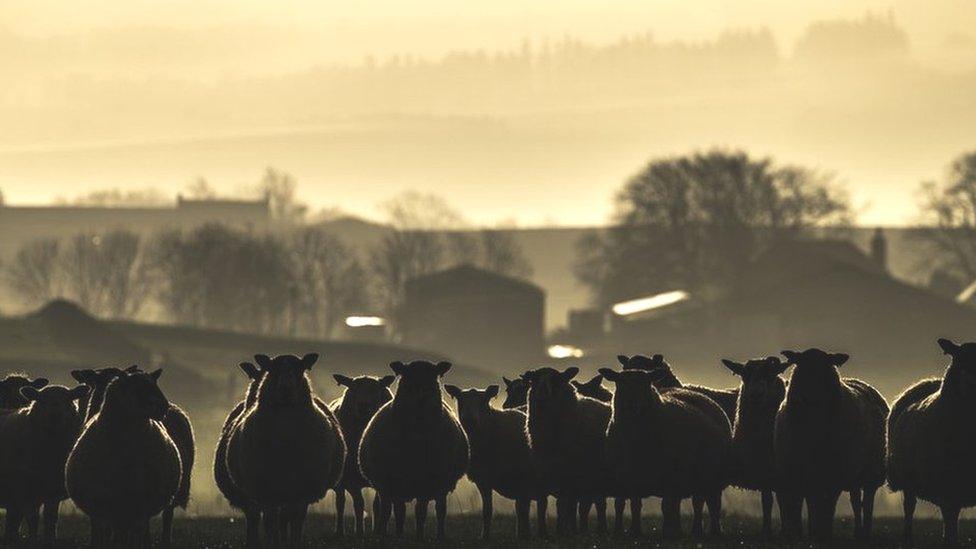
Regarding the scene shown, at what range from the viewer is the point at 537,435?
29.5 meters

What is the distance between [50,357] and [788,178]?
6163 cm

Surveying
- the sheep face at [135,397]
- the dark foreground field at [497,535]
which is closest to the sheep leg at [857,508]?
the dark foreground field at [497,535]

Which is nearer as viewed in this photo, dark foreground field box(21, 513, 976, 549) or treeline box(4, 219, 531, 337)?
dark foreground field box(21, 513, 976, 549)

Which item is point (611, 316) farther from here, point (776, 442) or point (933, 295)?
point (776, 442)

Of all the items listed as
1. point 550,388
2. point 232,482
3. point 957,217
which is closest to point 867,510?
point 550,388

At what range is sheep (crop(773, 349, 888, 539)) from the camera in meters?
27.4

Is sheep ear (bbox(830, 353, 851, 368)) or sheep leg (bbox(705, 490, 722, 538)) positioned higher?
sheep ear (bbox(830, 353, 851, 368))

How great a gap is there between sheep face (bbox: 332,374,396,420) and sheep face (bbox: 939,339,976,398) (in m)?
9.21

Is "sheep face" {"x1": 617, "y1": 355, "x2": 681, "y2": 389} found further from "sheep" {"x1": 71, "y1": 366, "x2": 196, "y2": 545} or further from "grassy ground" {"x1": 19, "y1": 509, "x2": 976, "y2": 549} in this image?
"sheep" {"x1": 71, "y1": 366, "x2": 196, "y2": 545}

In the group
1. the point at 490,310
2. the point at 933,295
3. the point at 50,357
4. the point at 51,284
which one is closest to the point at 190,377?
the point at 50,357

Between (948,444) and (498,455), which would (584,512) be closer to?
(498,455)

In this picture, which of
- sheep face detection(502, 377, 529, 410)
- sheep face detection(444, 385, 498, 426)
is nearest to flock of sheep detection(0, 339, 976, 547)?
sheep face detection(444, 385, 498, 426)

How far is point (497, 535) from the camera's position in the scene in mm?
29375

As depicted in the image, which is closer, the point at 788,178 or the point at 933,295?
the point at 933,295
